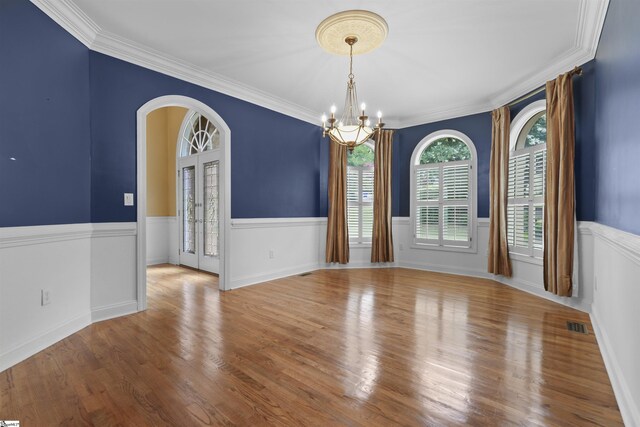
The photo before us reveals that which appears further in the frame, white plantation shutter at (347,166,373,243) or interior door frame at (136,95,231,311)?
white plantation shutter at (347,166,373,243)

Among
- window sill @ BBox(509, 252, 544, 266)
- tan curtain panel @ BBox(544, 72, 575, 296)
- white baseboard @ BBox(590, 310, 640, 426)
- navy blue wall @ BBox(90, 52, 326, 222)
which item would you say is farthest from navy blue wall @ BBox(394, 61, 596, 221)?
navy blue wall @ BBox(90, 52, 326, 222)

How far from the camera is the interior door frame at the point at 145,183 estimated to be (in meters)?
3.26

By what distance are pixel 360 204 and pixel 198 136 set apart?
324 centimetres

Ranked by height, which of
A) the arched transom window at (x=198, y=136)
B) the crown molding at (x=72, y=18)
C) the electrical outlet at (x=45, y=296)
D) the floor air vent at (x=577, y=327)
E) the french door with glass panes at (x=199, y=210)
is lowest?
the floor air vent at (x=577, y=327)

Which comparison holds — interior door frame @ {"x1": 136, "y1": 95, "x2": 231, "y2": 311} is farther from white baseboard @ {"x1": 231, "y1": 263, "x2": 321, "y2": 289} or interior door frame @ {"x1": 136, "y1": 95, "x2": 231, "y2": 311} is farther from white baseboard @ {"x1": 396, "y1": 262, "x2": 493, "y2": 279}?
white baseboard @ {"x1": 396, "y1": 262, "x2": 493, "y2": 279}

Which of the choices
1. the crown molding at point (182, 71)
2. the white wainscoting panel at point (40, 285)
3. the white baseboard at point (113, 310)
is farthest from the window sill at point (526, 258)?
the white wainscoting panel at point (40, 285)

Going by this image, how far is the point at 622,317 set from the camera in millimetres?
1841

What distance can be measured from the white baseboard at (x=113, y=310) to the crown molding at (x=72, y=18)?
2524 mm

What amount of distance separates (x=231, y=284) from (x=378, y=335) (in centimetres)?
228

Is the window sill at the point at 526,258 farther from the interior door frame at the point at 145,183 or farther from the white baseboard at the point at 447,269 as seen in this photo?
the interior door frame at the point at 145,183

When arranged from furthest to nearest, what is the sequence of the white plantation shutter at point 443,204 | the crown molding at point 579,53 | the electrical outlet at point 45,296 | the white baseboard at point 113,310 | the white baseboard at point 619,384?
the white plantation shutter at point 443,204, the white baseboard at point 113,310, the crown molding at point 579,53, the electrical outlet at point 45,296, the white baseboard at point 619,384

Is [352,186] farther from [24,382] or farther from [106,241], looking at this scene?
[24,382]

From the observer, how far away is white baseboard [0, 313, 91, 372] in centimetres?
210

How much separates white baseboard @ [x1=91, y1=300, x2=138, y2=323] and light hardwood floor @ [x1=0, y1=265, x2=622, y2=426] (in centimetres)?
12
